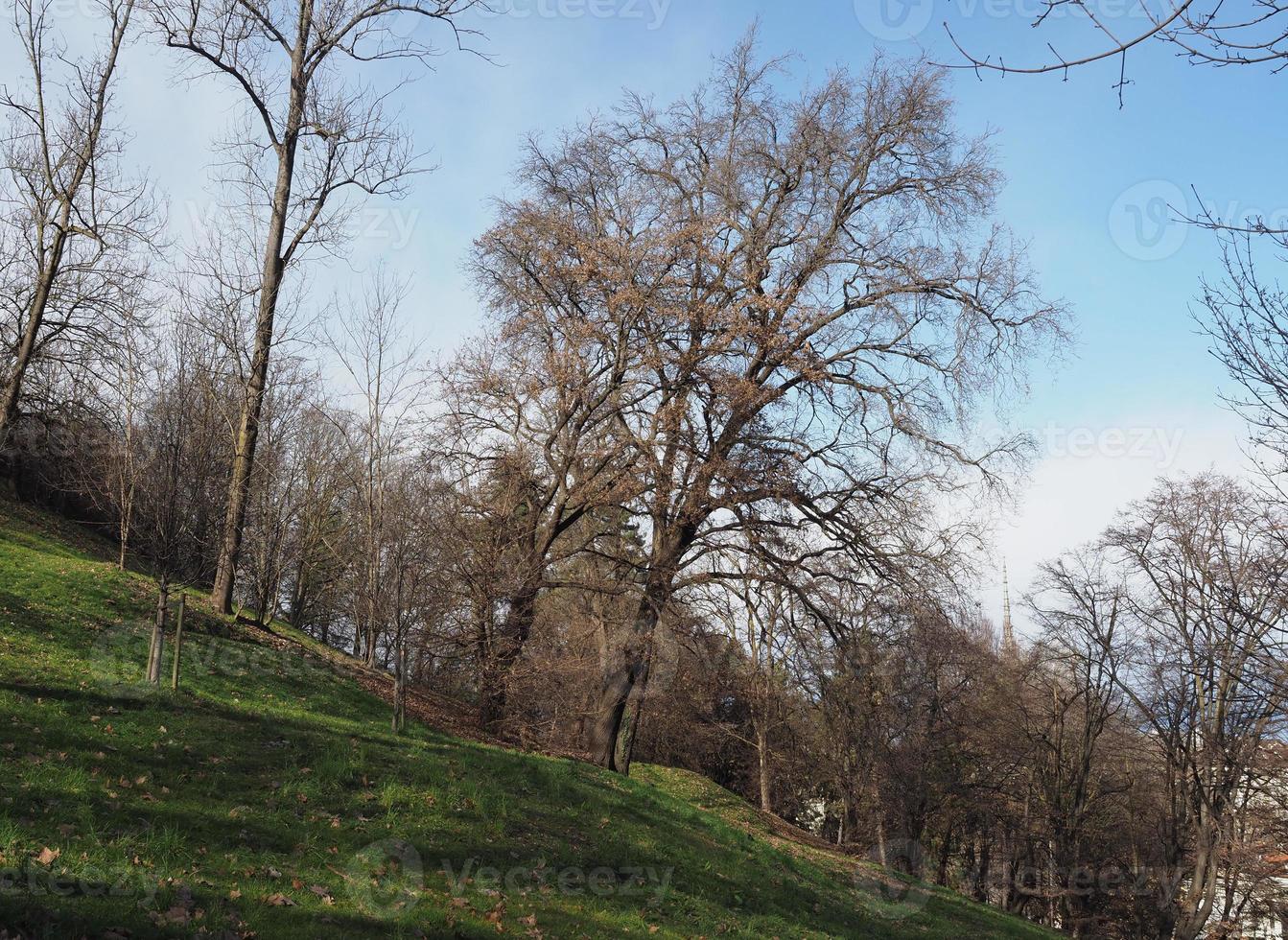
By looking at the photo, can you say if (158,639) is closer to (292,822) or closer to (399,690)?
(399,690)

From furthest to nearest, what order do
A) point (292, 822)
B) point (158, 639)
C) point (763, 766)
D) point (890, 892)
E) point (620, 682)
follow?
point (763, 766)
point (620, 682)
point (890, 892)
point (158, 639)
point (292, 822)

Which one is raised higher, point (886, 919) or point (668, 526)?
point (668, 526)

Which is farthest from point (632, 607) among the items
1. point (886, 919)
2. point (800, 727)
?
point (800, 727)

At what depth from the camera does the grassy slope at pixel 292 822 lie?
5.47 metres

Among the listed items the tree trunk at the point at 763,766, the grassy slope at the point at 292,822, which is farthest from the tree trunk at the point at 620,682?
the tree trunk at the point at 763,766

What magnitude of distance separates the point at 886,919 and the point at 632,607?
6888 millimetres

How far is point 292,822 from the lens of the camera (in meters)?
7.05

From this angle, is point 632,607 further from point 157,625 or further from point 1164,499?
point 1164,499

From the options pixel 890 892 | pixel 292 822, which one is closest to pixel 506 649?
pixel 292 822

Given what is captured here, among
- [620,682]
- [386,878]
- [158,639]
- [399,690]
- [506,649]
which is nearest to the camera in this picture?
[386,878]

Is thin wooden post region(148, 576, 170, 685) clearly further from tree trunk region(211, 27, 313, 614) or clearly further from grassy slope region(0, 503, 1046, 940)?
tree trunk region(211, 27, 313, 614)

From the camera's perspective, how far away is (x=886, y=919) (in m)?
12.1

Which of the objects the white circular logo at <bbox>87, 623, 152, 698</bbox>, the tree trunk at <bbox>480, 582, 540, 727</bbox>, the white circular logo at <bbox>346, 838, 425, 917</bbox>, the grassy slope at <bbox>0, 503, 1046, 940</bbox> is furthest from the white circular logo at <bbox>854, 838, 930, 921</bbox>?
the white circular logo at <bbox>87, 623, 152, 698</bbox>

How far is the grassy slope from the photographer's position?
5474 millimetres
